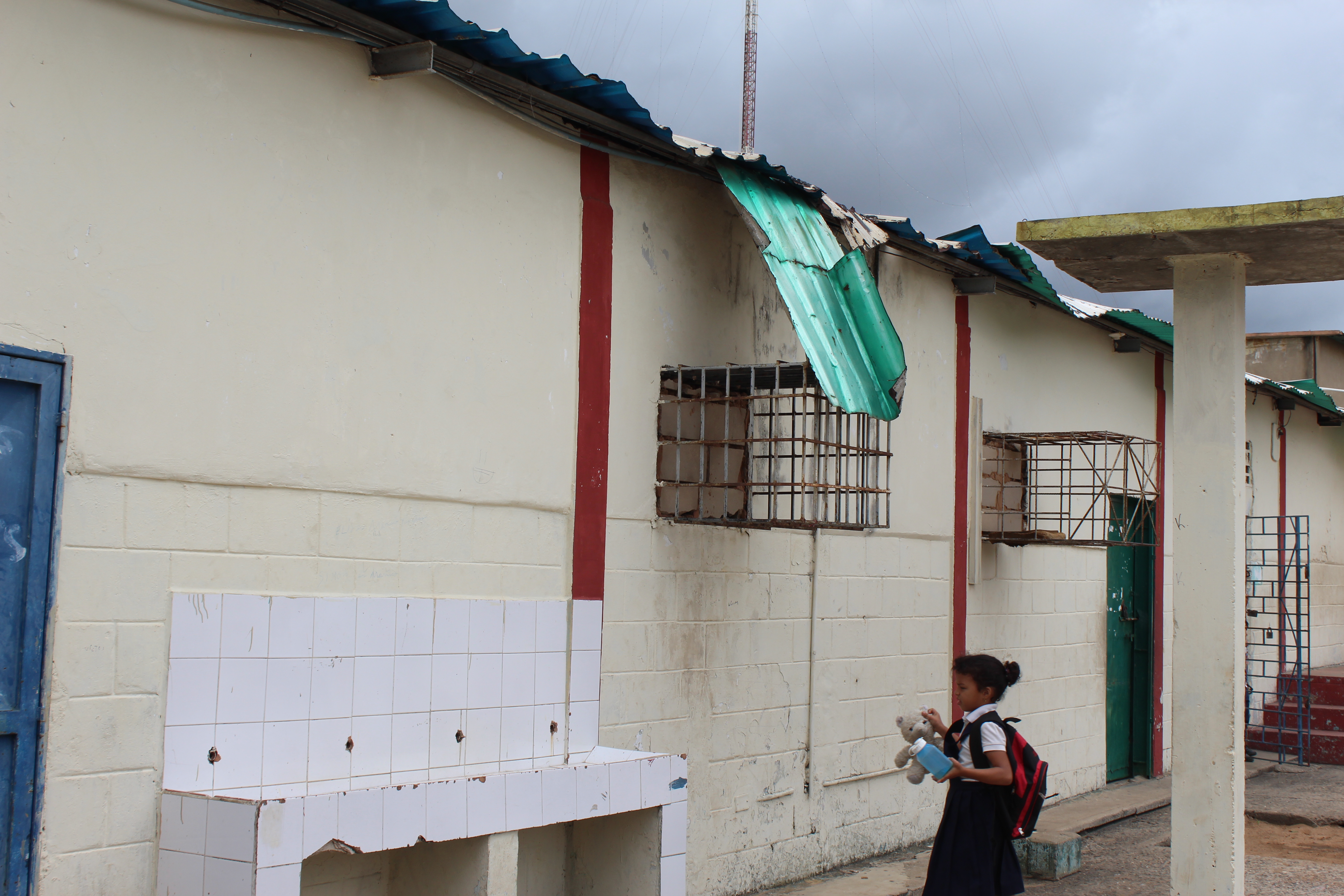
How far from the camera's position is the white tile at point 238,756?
4.27 m

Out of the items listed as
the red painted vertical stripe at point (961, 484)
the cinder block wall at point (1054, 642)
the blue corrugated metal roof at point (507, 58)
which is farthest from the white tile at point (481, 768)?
the cinder block wall at point (1054, 642)

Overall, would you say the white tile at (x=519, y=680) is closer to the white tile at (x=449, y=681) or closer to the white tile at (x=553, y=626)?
the white tile at (x=553, y=626)

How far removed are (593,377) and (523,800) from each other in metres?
2.00

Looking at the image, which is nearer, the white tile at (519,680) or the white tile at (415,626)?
the white tile at (415,626)

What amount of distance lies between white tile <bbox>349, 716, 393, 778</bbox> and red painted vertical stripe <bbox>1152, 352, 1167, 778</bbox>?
27.2ft

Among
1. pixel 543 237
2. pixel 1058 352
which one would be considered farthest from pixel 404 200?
pixel 1058 352

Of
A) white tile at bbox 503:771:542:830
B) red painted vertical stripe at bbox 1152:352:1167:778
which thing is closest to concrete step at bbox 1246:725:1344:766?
red painted vertical stripe at bbox 1152:352:1167:778

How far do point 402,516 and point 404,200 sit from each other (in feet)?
4.13

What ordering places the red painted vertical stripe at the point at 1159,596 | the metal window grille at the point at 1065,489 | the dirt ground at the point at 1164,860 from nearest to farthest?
the dirt ground at the point at 1164,860 < the metal window grille at the point at 1065,489 < the red painted vertical stripe at the point at 1159,596

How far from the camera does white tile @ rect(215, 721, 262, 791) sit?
14.0 feet

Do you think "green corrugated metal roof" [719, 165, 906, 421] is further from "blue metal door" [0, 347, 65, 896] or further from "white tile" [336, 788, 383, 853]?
"blue metal door" [0, 347, 65, 896]

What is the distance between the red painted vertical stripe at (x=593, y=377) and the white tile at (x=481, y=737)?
71 cm

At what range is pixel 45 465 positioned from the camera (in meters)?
3.83

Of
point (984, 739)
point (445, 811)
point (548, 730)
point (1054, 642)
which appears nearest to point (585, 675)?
point (548, 730)
